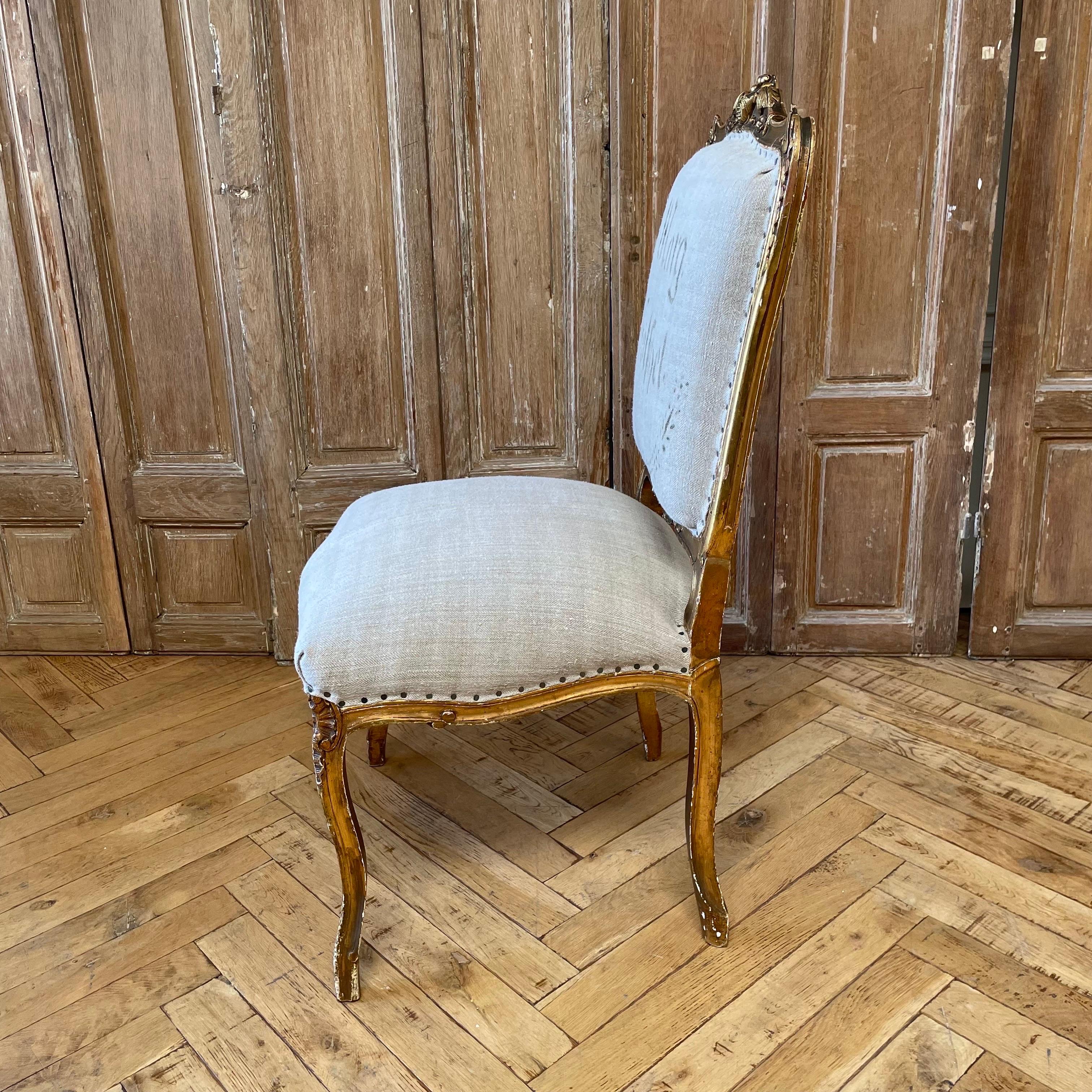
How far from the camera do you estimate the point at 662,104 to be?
1.75 m

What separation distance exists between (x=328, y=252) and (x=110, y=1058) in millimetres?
1366

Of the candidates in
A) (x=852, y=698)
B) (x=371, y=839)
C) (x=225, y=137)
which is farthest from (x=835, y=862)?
(x=225, y=137)

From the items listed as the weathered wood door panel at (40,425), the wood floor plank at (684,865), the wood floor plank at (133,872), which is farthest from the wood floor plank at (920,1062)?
the weathered wood door panel at (40,425)

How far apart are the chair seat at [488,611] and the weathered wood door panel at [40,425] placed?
106 cm

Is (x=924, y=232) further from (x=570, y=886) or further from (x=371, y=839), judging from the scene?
(x=371, y=839)

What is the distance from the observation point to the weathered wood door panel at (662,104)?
1.71 m

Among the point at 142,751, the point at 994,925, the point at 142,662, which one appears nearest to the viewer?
the point at 994,925

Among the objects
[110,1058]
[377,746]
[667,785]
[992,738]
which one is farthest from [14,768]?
[992,738]

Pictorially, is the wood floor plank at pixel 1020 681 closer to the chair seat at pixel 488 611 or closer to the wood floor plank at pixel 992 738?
the wood floor plank at pixel 992 738

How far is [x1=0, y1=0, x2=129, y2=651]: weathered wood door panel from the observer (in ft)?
5.95

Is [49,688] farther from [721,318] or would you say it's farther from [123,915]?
[721,318]

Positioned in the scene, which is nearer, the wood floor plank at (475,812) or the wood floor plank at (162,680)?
the wood floor plank at (475,812)

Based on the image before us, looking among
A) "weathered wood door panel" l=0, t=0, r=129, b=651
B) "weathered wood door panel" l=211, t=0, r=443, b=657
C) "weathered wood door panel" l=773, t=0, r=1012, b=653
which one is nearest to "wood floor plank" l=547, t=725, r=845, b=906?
"weathered wood door panel" l=773, t=0, r=1012, b=653

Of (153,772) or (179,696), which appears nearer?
(153,772)
